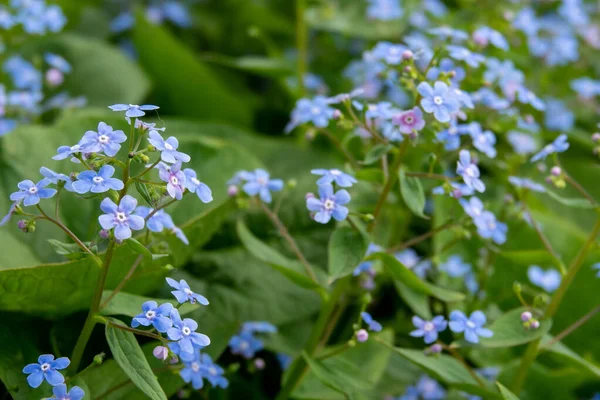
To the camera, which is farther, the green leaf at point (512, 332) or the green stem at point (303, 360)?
the green stem at point (303, 360)

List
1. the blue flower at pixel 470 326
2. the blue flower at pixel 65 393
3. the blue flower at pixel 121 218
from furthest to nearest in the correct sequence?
1. the blue flower at pixel 470 326
2. the blue flower at pixel 65 393
3. the blue flower at pixel 121 218

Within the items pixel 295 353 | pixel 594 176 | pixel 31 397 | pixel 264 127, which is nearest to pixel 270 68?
pixel 264 127

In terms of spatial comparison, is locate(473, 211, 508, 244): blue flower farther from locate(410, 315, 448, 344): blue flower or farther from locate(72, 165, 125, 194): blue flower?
locate(72, 165, 125, 194): blue flower

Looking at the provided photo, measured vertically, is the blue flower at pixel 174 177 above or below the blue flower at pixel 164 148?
below

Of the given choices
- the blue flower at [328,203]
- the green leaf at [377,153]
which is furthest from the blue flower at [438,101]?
the blue flower at [328,203]

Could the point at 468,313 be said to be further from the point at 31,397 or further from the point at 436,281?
the point at 31,397

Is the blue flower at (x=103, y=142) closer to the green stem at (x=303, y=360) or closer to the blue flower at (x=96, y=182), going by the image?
the blue flower at (x=96, y=182)
